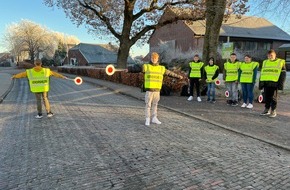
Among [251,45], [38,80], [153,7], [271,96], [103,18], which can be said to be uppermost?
[153,7]

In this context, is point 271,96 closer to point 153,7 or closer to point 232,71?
point 232,71

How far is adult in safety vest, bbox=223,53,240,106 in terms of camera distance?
33.8ft

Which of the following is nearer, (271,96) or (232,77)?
(271,96)

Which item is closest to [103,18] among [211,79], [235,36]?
[211,79]

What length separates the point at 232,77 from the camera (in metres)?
10.4

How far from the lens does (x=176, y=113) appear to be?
9430 millimetres

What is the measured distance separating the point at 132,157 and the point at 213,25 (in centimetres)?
1004

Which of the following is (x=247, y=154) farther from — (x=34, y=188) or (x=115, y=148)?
(x=34, y=188)

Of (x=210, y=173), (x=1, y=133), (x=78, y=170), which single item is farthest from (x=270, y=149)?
(x=1, y=133)

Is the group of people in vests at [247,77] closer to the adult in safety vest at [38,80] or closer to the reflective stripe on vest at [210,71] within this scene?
the reflective stripe on vest at [210,71]

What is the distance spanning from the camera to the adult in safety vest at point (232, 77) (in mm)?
10305

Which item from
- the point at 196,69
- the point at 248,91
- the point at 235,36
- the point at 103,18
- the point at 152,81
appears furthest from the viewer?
the point at 235,36

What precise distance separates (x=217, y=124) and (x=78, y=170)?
4398 millimetres

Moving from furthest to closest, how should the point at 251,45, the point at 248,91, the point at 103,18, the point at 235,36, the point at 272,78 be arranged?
the point at 251,45 → the point at 235,36 → the point at 103,18 → the point at 248,91 → the point at 272,78
